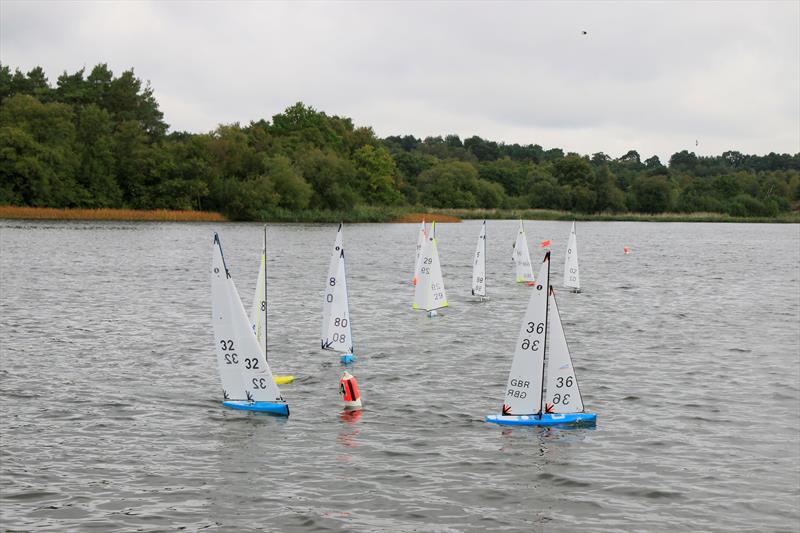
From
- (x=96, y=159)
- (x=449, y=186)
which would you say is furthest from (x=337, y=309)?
(x=449, y=186)

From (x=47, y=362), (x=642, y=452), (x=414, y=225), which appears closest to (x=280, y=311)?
(x=47, y=362)

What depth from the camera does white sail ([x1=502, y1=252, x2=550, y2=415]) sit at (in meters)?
16.6

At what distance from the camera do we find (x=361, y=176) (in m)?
160

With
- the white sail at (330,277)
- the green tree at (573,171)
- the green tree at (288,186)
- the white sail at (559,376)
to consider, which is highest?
the green tree at (573,171)

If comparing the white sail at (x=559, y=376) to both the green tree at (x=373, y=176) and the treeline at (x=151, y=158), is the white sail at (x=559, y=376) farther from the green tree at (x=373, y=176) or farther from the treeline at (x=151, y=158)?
the green tree at (x=373, y=176)

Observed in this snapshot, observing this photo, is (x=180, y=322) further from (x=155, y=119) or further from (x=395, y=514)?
(x=155, y=119)

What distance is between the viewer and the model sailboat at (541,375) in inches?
663

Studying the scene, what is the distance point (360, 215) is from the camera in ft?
464

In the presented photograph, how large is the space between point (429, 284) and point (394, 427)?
15.2 meters

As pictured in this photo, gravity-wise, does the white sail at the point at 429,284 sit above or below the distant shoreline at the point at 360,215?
below

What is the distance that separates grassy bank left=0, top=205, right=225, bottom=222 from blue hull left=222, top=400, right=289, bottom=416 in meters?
104

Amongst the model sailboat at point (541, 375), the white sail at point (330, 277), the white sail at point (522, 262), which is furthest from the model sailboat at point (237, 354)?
the white sail at point (522, 262)

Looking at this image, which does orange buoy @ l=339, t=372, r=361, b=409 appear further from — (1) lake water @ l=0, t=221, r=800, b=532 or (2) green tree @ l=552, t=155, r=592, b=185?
(2) green tree @ l=552, t=155, r=592, b=185

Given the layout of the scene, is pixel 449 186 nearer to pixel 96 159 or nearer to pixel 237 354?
pixel 96 159
